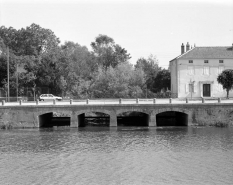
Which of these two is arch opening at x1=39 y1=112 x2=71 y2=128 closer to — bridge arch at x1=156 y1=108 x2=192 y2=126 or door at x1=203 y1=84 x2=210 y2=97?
bridge arch at x1=156 y1=108 x2=192 y2=126

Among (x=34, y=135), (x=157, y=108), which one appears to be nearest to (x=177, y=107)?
(x=157, y=108)

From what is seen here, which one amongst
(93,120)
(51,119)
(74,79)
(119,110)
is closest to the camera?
(119,110)

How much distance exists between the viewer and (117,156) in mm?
33594

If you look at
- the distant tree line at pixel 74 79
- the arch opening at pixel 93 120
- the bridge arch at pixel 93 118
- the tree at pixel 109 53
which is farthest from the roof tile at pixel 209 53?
the tree at pixel 109 53

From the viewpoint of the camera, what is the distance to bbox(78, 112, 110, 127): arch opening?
5433cm

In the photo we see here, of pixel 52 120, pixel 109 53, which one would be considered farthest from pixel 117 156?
pixel 109 53

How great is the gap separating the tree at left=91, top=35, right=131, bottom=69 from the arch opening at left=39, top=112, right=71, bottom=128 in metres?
36.1

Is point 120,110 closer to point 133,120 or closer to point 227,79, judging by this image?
point 133,120

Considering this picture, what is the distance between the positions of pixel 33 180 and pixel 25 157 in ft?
22.6

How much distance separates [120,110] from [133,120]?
32.1 ft

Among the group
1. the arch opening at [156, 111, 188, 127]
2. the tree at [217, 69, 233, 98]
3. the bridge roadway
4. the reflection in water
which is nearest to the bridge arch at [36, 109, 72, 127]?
the bridge roadway

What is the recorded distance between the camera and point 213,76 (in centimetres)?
6706

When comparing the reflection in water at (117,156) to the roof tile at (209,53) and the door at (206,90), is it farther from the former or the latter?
the roof tile at (209,53)

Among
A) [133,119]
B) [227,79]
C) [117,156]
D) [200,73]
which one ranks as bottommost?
[117,156]
